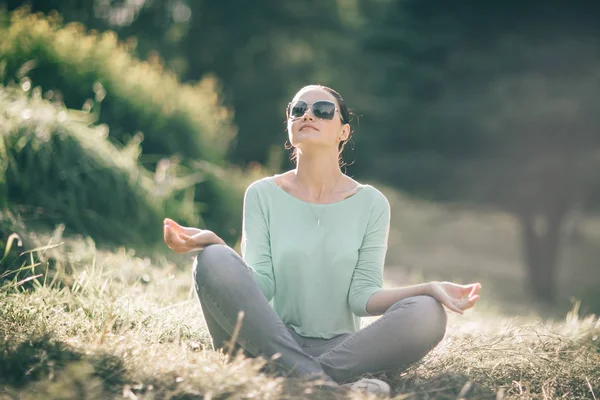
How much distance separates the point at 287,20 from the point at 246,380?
43.7 ft

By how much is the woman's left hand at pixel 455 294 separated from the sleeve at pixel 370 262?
0.31m

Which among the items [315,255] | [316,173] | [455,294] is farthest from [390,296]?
[316,173]

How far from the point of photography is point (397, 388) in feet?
9.77

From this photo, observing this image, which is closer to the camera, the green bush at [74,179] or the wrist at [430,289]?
the wrist at [430,289]

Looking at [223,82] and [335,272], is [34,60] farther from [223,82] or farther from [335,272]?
[223,82]

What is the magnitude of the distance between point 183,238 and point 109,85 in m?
5.18

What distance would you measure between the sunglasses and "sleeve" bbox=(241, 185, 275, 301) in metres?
0.42

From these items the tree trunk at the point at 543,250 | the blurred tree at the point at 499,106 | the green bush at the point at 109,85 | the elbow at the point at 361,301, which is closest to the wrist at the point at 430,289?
the elbow at the point at 361,301

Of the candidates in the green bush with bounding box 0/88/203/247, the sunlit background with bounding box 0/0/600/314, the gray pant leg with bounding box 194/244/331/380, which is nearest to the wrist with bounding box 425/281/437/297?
the gray pant leg with bounding box 194/244/331/380

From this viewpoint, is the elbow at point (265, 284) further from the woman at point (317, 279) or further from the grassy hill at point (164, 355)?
the grassy hill at point (164, 355)

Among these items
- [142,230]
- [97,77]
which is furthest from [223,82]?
[142,230]

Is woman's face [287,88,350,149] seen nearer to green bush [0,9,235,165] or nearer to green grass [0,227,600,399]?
green grass [0,227,600,399]

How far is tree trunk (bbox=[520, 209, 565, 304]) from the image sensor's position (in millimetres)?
10602

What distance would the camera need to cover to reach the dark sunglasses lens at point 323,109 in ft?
10.8
